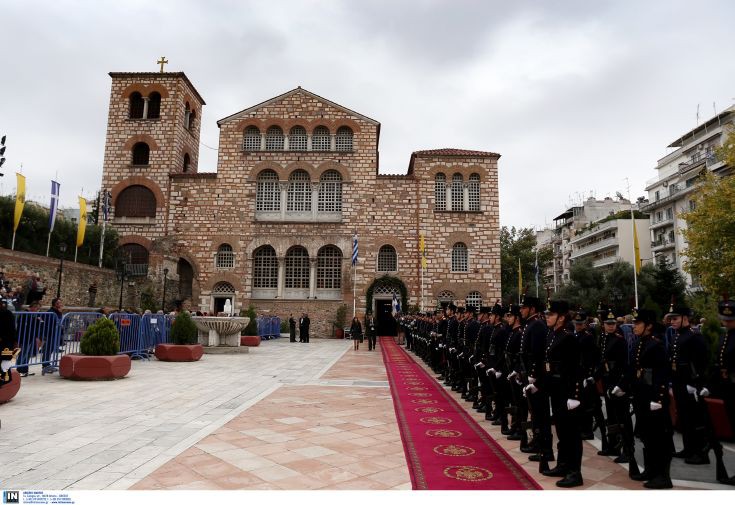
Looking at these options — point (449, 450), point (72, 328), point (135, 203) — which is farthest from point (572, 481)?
point (135, 203)


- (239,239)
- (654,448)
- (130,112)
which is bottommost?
(654,448)

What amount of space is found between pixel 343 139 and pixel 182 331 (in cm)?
1950

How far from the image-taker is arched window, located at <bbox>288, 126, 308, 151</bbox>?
30.5 meters

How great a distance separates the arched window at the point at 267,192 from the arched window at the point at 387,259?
6.98m

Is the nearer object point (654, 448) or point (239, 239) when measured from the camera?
point (654, 448)

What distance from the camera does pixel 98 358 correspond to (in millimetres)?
9570

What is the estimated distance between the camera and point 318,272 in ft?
96.8

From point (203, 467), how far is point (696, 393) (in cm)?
512

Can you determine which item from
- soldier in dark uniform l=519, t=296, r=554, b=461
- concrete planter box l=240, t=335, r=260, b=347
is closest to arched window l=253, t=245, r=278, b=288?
concrete planter box l=240, t=335, r=260, b=347

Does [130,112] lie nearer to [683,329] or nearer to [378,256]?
[378,256]

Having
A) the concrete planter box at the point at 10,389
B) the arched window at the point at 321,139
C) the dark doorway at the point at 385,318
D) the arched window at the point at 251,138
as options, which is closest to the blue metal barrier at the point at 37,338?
the concrete planter box at the point at 10,389

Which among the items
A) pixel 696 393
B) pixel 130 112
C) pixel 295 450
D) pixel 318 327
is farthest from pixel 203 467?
pixel 130 112

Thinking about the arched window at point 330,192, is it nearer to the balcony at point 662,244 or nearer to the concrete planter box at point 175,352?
the concrete planter box at point 175,352

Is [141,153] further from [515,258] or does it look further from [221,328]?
[515,258]
